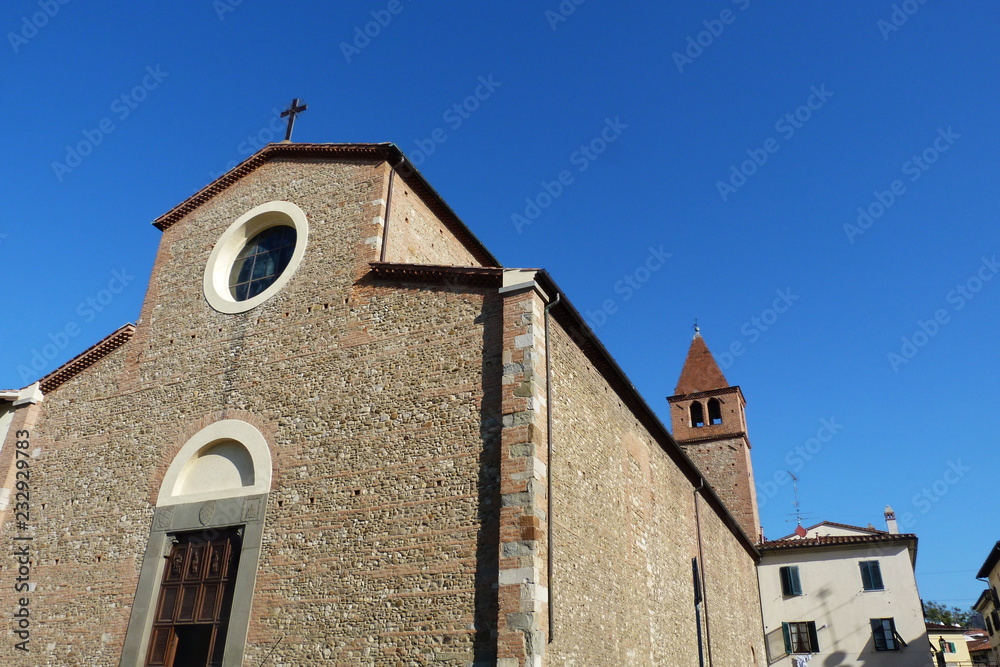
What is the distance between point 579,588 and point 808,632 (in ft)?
55.8

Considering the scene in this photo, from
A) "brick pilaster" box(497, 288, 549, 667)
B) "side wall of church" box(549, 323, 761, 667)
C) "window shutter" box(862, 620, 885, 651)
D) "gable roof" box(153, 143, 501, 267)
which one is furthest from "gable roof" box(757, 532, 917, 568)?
"brick pilaster" box(497, 288, 549, 667)

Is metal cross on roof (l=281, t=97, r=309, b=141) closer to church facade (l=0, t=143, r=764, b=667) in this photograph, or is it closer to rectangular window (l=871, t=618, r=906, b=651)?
church facade (l=0, t=143, r=764, b=667)

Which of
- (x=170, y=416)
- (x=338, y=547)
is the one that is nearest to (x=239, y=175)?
(x=170, y=416)

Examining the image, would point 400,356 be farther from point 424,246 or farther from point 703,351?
point 703,351

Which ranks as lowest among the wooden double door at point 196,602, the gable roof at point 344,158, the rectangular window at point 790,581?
the wooden double door at point 196,602

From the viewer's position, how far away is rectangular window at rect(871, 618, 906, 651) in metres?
21.6

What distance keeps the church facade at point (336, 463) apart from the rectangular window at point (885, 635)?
10.6 metres

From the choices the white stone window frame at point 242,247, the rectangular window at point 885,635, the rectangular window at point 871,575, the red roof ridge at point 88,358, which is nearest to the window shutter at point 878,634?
the rectangular window at point 885,635

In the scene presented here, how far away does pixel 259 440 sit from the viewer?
10.8 meters

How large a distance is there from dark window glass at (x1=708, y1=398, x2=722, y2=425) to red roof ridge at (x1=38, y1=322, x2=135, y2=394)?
22158mm

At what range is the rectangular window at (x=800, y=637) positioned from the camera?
73.3 ft

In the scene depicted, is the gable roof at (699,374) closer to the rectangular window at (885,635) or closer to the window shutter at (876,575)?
the window shutter at (876,575)

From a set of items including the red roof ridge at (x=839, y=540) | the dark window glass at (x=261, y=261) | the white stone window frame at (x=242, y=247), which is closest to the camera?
the white stone window frame at (x=242, y=247)

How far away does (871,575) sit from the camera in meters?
22.9
